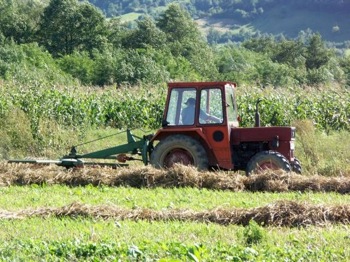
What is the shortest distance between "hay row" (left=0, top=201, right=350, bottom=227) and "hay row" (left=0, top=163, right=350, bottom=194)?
3343mm

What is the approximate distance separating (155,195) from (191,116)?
111 inches

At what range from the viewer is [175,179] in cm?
1557

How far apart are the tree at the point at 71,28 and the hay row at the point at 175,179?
45.0 m

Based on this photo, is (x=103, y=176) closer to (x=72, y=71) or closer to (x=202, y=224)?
(x=202, y=224)

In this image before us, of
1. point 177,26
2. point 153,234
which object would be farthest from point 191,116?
point 177,26

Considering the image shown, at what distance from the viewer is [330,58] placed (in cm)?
6244

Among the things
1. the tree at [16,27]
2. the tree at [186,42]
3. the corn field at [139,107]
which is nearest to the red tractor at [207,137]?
the corn field at [139,107]

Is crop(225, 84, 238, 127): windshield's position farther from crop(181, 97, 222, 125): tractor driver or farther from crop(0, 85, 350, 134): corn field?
crop(0, 85, 350, 134): corn field

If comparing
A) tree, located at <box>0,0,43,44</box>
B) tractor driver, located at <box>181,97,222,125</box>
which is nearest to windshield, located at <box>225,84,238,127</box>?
tractor driver, located at <box>181,97,222,125</box>

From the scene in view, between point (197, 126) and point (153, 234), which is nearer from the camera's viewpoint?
point (153, 234)

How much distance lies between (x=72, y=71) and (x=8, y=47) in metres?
4.80

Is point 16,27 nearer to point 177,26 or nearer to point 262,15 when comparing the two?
point 177,26

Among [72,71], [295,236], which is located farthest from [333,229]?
[72,71]

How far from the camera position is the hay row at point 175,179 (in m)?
15.2
